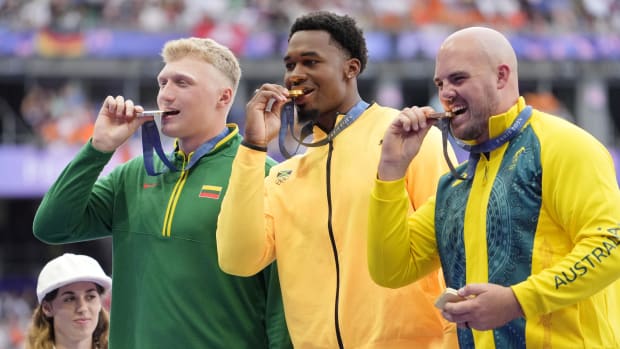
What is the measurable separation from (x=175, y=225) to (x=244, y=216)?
51cm

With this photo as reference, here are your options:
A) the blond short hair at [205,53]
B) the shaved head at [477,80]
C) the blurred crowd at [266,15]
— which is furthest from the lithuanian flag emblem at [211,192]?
the blurred crowd at [266,15]

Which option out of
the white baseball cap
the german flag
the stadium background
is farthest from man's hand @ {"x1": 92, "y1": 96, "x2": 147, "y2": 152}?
the german flag

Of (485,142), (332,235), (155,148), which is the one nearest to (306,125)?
(332,235)

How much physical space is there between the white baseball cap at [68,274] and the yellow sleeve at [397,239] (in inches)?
79.7

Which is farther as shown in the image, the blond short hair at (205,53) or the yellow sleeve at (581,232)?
the blond short hair at (205,53)

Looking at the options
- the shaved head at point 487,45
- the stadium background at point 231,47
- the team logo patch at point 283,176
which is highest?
the stadium background at point 231,47

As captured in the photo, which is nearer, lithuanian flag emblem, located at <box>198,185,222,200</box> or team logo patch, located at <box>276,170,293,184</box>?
team logo patch, located at <box>276,170,293,184</box>

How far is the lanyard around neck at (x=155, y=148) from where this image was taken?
4840 millimetres

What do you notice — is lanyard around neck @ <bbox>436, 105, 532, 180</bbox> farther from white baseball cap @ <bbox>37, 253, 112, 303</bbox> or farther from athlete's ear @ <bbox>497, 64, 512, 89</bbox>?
white baseball cap @ <bbox>37, 253, 112, 303</bbox>

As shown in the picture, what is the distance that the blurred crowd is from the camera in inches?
1011

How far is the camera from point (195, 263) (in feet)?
15.2

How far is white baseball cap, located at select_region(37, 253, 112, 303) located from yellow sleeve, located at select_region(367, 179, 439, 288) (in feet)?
6.64

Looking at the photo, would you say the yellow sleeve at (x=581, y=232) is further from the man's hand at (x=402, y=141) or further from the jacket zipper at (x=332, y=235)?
the jacket zipper at (x=332, y=235)

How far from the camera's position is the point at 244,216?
4277mm
